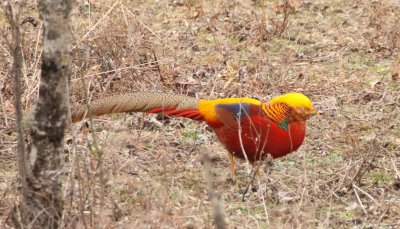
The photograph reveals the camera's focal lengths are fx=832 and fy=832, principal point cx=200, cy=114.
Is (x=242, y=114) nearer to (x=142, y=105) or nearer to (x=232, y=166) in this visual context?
(x=232, y=166)

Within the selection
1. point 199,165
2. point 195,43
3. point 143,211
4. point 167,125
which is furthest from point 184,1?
point 143,211

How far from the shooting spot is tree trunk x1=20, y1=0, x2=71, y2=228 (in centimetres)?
327

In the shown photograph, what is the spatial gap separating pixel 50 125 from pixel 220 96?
10.8 feet

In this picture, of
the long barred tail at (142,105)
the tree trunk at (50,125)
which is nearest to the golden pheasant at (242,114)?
the long barred tail at (142,105)

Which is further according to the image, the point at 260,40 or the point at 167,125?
the point at 260,40

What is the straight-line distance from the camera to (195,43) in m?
7.80

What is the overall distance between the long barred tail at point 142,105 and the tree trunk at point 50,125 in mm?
1293

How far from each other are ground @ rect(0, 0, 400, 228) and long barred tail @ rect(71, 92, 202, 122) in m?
0.19

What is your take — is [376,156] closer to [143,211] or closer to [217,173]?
[217,173]

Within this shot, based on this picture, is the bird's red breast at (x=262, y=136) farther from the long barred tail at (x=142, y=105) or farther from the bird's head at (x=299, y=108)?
the long barred tail at (x=142, y=105)

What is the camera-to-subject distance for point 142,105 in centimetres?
496

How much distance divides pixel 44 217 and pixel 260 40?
4545mm

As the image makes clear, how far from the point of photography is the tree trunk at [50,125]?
327 centimetres

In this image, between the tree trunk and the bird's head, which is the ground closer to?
the tree trunk
